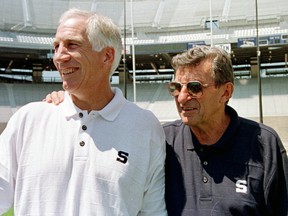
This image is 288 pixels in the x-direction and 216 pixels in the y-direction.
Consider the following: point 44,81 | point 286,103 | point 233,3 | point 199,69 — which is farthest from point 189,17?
point 199,69

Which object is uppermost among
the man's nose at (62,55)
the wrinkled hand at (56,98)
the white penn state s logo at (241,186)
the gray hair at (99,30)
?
the gray hair at (99,30)

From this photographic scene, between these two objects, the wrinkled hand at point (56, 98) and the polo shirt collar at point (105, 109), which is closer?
the polo shirt collar at point (105, 109)

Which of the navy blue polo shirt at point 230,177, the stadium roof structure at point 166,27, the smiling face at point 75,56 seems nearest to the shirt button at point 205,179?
the navy blue polo shirt at point 230,177

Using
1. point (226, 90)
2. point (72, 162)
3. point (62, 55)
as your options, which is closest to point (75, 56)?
point (62, 55)

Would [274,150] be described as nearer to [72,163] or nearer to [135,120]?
[135,120]

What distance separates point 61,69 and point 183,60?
2.02 ft

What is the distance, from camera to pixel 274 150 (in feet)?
6.57

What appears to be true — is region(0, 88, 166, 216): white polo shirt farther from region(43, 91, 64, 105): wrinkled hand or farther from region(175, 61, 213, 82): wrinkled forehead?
region(175, 61, 213, 82): wrinkled forehead

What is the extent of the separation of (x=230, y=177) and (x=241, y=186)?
0.22ft

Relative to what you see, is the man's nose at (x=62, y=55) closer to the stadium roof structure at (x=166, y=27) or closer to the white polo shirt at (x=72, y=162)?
the white polo shirt at (x=72, y=162)

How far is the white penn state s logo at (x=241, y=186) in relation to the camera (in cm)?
194

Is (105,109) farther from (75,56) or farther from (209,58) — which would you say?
(209,58)

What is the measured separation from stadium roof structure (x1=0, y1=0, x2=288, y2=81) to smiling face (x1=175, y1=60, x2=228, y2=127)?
26.9 meters

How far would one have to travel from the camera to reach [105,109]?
1.82 metres
